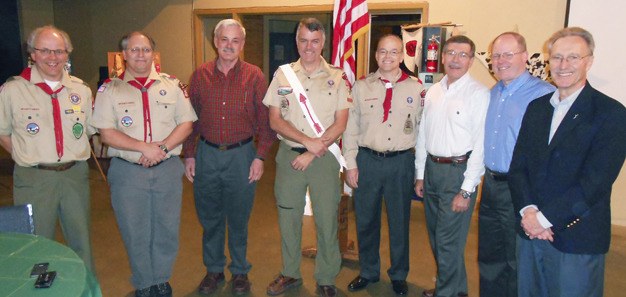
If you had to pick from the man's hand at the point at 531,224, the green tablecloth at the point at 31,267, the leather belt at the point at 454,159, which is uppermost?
the leather belt at the point at 454,159

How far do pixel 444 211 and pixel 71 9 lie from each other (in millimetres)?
8323

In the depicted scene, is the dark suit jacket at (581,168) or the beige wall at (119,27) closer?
the dark suit jacket at (581,168)

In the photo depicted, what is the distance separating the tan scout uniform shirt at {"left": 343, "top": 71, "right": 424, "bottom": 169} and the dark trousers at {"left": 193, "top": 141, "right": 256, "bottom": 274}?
682mm

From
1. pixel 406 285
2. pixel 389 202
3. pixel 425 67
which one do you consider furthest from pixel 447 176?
pixel 425 67

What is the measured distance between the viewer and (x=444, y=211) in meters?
2.65

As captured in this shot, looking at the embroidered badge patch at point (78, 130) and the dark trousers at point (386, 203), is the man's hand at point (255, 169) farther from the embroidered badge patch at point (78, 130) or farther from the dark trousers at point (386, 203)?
the embroidered badge patch at point (78, 130)

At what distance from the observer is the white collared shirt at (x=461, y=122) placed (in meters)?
2.50

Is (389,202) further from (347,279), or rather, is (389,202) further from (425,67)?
(425,67)

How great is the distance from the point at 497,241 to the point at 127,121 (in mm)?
2178

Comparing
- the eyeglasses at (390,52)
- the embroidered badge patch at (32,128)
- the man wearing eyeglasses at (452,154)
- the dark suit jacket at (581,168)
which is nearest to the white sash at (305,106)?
the eyeglasses at (390,52)

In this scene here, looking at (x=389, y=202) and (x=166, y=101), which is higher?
(x=166, y=101)

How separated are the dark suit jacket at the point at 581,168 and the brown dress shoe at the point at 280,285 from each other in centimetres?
165

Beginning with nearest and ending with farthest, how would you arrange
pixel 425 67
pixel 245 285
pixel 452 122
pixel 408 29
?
1. pixel 452 122
2. pixel 245 285
3. pixel 425 67
4. pixel 408 29

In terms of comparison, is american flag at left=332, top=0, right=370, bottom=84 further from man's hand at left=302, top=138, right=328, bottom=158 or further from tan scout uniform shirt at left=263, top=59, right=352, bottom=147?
man's hand at left=302, top=138, right=328, bottom=158
